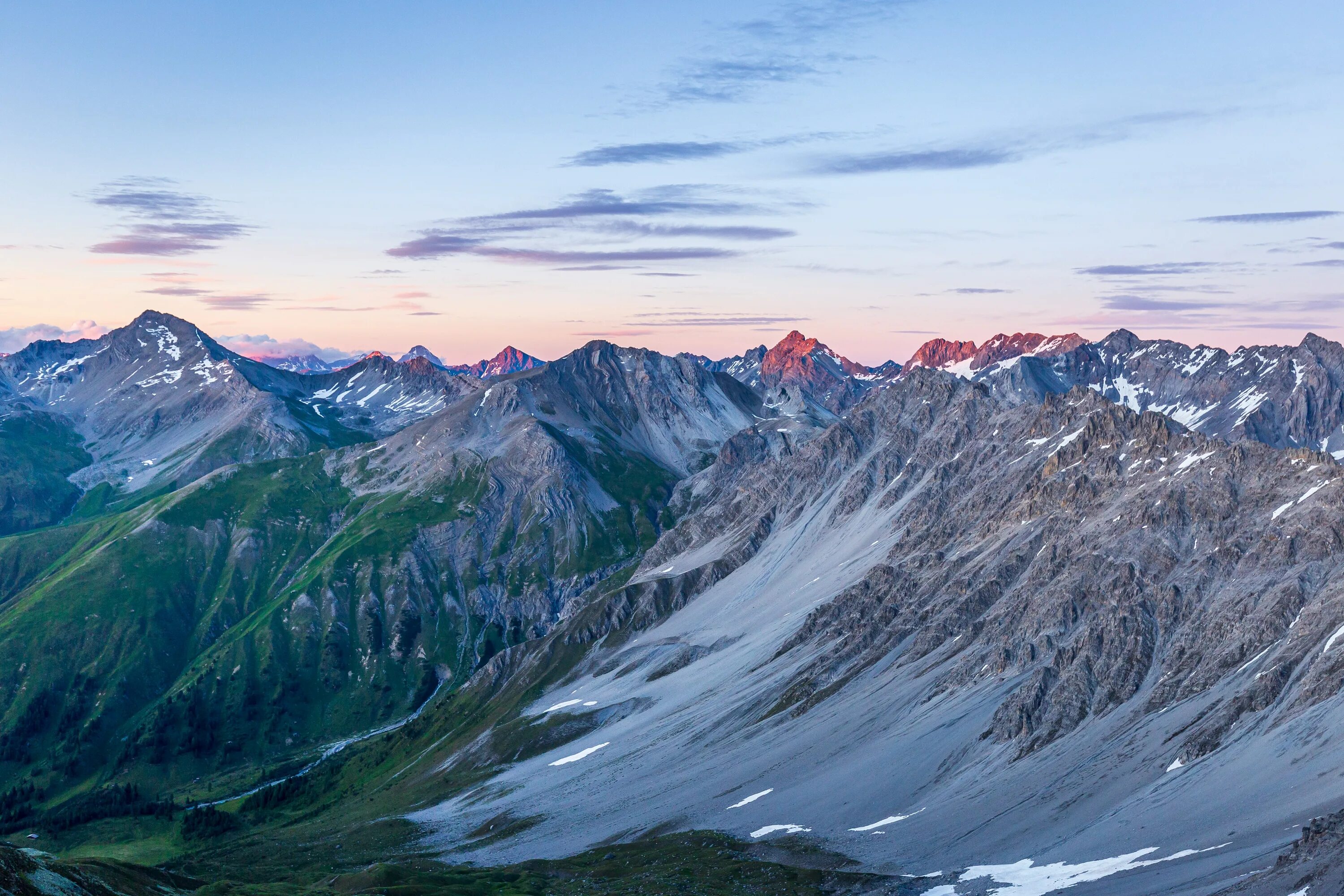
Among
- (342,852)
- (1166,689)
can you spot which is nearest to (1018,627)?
(1166,689)

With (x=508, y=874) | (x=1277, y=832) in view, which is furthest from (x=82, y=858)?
(x=1277, y=832)

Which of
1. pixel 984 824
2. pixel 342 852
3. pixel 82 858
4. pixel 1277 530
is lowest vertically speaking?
pixel 342 852

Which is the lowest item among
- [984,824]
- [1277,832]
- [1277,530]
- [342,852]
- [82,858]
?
[342,852]

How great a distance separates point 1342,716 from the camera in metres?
136

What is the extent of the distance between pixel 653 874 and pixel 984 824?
46690mm

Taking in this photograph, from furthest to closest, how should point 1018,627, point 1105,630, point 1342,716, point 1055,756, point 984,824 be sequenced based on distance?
point 1018,627
point 1105,630
point 1055,756
point 984,824
point 1342,716

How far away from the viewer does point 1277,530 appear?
617 feet

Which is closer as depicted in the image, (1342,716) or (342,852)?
(1342,716)

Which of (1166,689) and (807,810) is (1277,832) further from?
(807,810)

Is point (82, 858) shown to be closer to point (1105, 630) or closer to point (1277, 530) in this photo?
point (1105, 630)

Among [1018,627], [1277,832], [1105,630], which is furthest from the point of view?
[1018,627]

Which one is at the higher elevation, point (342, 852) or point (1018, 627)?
point (1018, 627)

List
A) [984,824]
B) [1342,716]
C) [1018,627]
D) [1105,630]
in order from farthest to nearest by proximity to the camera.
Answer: [1018,627], [1105,630], [984,824], [1342,716]

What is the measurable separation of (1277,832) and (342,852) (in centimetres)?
14962
